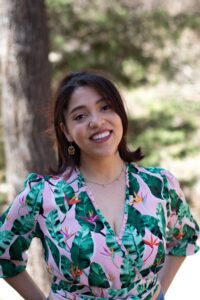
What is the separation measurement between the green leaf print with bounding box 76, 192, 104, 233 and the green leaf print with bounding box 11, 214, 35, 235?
0.58 ft

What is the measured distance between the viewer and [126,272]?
155cm

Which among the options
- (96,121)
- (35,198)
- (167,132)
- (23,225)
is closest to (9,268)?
(23,225)

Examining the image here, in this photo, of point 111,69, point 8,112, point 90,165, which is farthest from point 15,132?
point 111,69

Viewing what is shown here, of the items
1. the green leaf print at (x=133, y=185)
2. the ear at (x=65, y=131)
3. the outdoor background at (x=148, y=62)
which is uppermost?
the outdoor background at (x=148, y=62)

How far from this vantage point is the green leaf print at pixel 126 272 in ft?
5.05

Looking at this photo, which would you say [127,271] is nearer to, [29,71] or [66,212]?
[66,212]

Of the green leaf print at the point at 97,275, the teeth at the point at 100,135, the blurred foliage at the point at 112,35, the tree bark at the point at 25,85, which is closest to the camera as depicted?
the green leaf print at the point at 97,275

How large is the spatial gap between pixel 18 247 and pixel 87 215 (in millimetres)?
307

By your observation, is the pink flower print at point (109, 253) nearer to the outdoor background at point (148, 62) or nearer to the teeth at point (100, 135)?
the teeth at point (100, 135)

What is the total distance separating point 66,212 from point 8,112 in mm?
2145

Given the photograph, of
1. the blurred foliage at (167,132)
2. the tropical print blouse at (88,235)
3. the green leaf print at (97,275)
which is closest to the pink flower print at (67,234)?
the tropical print blouse at (88,235)

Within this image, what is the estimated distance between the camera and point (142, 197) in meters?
1.68

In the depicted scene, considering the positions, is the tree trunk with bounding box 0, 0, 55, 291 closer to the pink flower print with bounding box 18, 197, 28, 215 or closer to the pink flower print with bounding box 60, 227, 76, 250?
the pink flower print with bounding box 18, 197, 28, 215

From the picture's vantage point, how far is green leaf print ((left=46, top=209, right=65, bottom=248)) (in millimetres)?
1560
